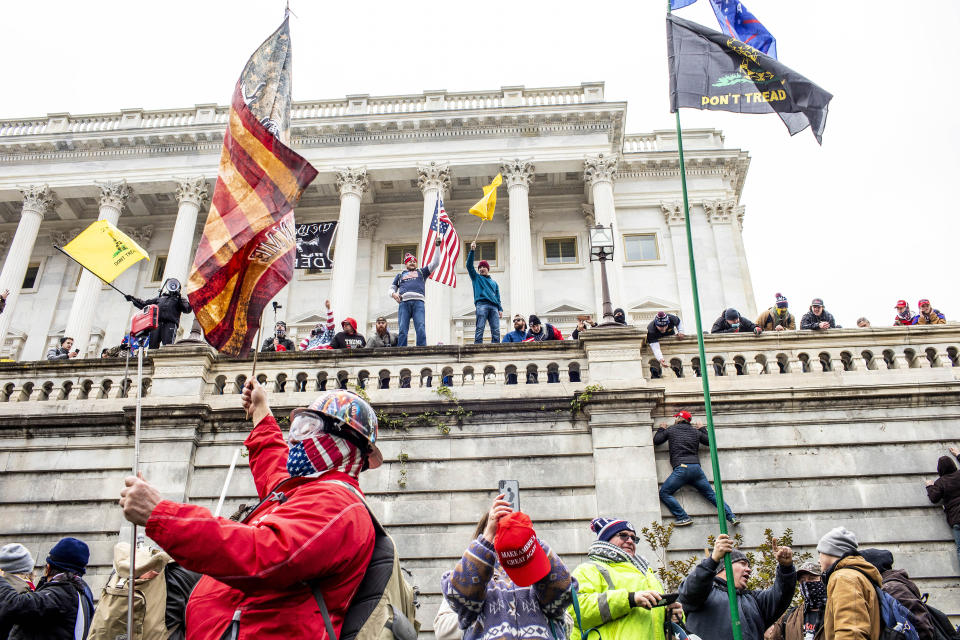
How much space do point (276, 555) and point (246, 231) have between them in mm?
3491

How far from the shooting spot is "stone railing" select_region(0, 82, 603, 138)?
1314 inches

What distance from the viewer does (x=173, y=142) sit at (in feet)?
109

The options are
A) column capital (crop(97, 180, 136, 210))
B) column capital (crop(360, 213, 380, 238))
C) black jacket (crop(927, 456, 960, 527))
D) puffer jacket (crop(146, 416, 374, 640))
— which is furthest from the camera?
column capital (crop(360, 213, 380, 238))

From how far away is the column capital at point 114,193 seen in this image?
107 feet

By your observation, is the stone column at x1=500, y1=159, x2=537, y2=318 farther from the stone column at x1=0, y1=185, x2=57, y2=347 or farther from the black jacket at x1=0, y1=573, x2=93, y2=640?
the black jacket at x1=0, y1=573, x2=93, y2=640

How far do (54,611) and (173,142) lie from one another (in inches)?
1207

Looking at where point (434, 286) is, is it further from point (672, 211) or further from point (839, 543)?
point (839, 543)

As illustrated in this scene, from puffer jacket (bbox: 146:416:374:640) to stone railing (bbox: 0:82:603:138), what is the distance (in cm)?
3090

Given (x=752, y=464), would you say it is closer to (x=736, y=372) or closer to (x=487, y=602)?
(x=736, y=372)

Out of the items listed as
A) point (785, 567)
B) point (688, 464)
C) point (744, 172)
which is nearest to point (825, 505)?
point (688, 464)

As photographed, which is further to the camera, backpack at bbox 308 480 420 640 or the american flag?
the american flag

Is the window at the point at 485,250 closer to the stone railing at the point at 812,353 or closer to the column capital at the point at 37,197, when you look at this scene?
the column capital at the point at 37,197

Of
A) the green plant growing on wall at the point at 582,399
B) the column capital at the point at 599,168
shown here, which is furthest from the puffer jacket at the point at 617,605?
the column capital at the point at 599,168

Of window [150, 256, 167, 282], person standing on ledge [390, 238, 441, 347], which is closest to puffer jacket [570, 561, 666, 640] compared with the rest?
person standing on ledge [390, 238, 441, 347]
